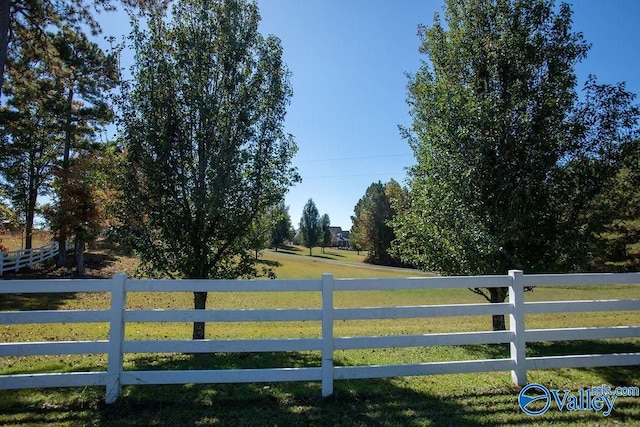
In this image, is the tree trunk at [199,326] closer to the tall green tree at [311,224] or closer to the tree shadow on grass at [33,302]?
the tree shadow on grass at [33,302]

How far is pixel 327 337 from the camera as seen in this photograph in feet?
15.6

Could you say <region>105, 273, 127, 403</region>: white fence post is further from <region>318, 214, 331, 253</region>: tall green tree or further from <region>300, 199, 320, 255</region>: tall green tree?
<region>318, 214, 331, 253</region>: tall green tree

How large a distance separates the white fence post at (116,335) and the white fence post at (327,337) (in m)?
2.45

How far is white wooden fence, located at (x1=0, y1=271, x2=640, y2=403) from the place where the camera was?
447cm

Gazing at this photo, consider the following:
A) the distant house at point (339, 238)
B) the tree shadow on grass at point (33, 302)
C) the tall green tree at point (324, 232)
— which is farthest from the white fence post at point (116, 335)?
the distant house at point (339, 238)

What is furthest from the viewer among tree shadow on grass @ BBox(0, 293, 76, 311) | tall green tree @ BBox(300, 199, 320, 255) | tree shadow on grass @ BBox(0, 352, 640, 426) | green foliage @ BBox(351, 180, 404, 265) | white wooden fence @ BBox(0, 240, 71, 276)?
tall green tree @ BBox(300, 199, 320, 255)

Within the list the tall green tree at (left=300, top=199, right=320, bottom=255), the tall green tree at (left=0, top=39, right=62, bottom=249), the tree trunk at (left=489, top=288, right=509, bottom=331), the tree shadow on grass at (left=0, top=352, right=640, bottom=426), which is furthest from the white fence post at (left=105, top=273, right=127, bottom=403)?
the tall green tree at (left=300, top=199, right=320, bottom=255)

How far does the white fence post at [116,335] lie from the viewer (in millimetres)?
4484

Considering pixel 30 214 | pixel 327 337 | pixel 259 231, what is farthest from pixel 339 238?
pixel 327 337

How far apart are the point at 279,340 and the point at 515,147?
23.3ft

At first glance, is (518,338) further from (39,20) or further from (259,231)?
(39,20)

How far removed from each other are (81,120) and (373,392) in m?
28.4

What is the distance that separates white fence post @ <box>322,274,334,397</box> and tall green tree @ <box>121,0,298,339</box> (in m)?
3.43

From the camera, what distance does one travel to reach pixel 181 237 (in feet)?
24.7
